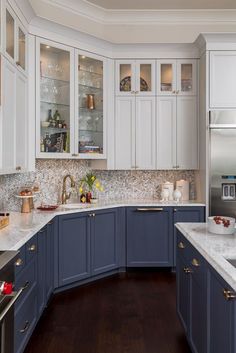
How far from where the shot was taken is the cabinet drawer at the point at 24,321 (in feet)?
7.02

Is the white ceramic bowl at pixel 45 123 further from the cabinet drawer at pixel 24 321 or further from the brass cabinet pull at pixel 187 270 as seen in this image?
the brass cabinet pull at pixel 187 270

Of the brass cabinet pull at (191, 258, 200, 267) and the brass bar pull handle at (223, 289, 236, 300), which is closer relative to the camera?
the brass bar pull handle at (223, 289, 236, 300)

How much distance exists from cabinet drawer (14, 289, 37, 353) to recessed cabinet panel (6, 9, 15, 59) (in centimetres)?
191

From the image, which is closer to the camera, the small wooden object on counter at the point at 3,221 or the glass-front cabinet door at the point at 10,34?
the small wooden object on counter at the point at 3,221

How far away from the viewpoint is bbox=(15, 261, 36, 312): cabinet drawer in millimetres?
2171

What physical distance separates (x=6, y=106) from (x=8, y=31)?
2.01 feet

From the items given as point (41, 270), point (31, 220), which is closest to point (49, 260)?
point (41, 270)

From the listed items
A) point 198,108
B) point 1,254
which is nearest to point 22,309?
point 1,254

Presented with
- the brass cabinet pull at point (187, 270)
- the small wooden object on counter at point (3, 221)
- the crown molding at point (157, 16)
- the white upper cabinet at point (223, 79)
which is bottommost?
the brass cabinet pull at point (187, 270)

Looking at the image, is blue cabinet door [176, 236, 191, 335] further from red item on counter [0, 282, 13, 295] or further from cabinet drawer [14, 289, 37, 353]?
red item on counter [0, 282, 13, 295]

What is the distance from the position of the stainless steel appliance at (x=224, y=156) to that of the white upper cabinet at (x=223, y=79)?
136 mm

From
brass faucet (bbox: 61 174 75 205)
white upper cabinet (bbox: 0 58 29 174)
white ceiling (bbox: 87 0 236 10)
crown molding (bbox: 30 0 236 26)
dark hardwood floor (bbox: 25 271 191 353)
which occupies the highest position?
white ceiling (bbox: 87 0 236 10)

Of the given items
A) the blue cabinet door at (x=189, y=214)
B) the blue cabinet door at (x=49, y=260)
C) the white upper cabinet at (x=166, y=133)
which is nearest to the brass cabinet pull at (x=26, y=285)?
the blue cabinet door at (x=49, y=260)

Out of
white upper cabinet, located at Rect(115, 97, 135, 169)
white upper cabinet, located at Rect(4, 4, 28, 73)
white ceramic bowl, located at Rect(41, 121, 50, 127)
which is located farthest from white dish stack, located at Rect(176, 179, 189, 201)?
white upper cabinet, located at Rect(4, 4, 28, 73)
